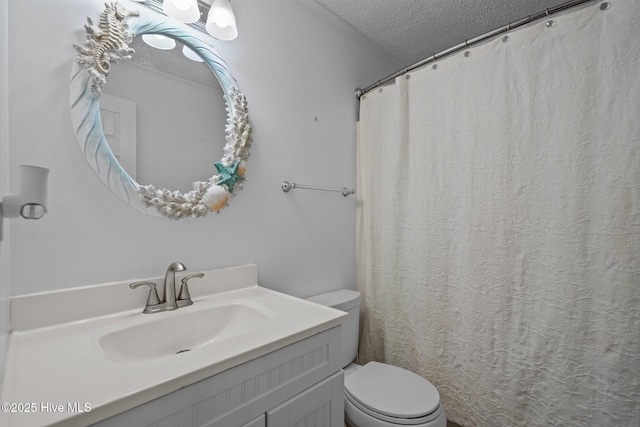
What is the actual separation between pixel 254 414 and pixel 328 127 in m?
1.45

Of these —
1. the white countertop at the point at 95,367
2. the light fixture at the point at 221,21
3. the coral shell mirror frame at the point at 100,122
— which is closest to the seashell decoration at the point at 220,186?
the coral shell mirror frame at the point at 100,122

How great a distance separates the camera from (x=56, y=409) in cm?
49

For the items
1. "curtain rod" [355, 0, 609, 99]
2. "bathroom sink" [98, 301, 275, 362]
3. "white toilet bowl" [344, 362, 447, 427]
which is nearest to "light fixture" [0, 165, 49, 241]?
"bathroom sink" [98, 301, 275, 362]

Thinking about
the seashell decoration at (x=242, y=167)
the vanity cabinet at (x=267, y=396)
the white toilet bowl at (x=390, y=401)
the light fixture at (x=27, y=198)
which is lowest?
the white toilet bowl at (x=390, y=401)

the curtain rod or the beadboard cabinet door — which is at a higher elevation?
the curtain rod

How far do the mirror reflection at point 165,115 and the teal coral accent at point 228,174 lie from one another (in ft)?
0.13

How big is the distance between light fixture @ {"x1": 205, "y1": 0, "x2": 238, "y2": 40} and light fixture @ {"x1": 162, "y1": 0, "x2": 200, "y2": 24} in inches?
2.2

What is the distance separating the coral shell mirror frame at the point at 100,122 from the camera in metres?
0.91

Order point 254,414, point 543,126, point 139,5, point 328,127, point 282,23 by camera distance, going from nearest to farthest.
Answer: point 254,414
point 139,5
point 543,126
point 282,23
point 328,127

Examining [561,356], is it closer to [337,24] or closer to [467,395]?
[467,395]

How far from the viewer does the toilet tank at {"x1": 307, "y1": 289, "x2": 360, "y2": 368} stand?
1.52m

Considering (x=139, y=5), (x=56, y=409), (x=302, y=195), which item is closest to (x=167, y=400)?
(x=56, y=409)

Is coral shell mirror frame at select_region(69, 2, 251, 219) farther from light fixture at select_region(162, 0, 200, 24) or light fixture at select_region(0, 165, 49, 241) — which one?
light fixture at select_region(0, 165, 49, 241)

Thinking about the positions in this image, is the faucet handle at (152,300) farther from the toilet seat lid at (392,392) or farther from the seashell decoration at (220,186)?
the toilet seat lid at (392,392)
